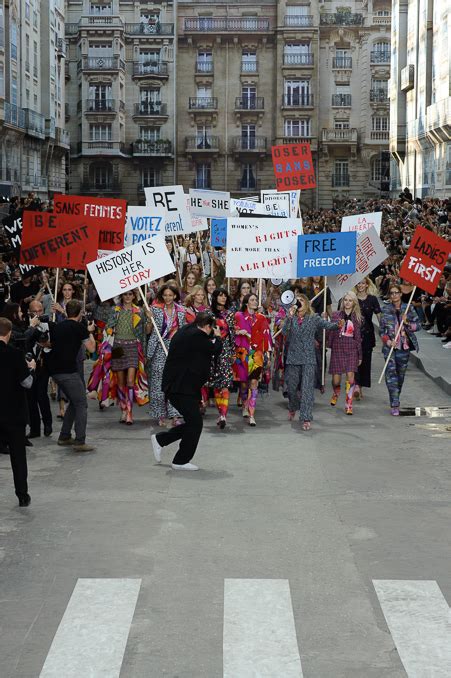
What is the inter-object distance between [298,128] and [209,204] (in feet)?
175

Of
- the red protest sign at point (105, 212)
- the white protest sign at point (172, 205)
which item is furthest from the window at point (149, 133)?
the red protest sign at point (105, 212)

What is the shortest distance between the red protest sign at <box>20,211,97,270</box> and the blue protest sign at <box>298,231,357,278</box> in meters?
2.70

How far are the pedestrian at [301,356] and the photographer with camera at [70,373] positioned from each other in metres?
2.64

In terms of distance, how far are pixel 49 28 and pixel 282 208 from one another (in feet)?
137

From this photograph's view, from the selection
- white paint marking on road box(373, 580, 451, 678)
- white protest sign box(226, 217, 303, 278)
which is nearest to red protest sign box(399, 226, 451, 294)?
white protest sign box(226, 217, 303, 278)

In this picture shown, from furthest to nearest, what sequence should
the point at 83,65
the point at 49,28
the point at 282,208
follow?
the point at 83,65
the point at 49,28
the point at 282,208

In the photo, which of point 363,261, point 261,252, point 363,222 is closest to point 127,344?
point 261,252

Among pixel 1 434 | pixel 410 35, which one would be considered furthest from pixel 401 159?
pixel 1 434

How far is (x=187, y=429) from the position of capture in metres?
11.0

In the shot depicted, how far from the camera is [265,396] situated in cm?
1633

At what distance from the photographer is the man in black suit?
1106 centimetres

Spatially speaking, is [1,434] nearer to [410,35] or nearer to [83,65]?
[410,35]

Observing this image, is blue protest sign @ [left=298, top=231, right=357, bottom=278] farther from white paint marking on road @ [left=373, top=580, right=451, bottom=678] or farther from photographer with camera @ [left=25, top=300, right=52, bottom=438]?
white paint marking on road @ [left=373, top=580, right=451, bottom=678]

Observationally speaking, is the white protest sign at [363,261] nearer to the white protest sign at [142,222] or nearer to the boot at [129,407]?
the white protest sign at [142,222]
